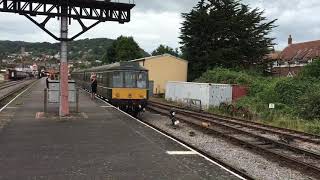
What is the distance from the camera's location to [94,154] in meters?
11.5

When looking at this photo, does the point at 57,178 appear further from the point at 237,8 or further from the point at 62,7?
the point at 237,8

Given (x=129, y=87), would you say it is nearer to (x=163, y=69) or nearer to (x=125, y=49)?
(x=163, y=69)

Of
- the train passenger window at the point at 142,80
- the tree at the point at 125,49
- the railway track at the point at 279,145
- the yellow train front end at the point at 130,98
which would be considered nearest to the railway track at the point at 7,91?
the yellow train front end at the point at 130,98

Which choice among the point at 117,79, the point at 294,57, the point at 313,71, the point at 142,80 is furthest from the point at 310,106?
the point at 294,57

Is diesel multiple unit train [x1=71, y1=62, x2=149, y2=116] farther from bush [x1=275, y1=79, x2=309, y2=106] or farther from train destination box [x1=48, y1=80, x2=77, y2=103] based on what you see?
bush [x1=275, y1=79, x2=309, y2=106]

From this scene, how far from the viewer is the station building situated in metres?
54.5

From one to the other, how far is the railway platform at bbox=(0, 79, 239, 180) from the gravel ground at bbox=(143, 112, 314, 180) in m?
1.03

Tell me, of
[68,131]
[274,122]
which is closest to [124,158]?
[68,131]

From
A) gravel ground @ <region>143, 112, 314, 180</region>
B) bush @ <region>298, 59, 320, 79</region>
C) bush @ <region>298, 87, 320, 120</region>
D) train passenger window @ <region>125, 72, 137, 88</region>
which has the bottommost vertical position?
gravel ground @ <region>143, 112, 314, 180</region>

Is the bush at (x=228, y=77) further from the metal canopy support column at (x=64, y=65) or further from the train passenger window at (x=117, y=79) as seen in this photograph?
the metal canopy support column at (x=64, y=65)

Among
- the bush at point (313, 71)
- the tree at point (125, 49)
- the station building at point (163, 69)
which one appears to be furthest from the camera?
the tree at point (125, 49)

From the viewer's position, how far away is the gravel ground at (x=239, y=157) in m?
10.8

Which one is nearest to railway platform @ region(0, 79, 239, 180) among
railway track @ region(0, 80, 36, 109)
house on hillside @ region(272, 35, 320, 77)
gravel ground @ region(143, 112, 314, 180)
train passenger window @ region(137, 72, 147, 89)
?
gravel ground @ region(143, 112, 314, 180)

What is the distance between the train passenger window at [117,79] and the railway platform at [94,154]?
25.7 ft
